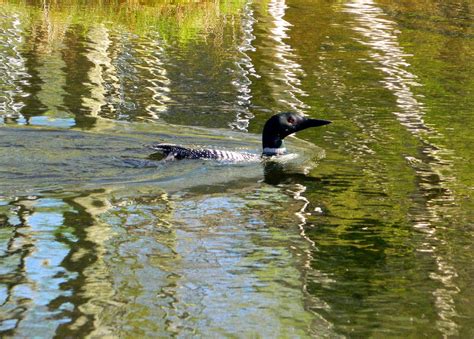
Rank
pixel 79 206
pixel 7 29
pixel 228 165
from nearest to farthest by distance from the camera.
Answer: pixel 79 206 → pixel 228 165 → pixel 7 29

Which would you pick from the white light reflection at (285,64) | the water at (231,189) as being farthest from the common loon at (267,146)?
the white light reflection at (285,64)

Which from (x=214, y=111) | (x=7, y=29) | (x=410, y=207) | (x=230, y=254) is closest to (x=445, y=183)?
(x=410, y=207)

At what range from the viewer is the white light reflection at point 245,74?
43.2ft

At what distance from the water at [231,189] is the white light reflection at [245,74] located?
0.05 metres

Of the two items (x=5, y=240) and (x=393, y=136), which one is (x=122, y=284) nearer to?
(x=5, y=240)

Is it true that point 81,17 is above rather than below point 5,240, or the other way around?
below

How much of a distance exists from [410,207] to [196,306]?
10.5 ft

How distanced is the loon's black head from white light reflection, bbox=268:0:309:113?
1.68 meters

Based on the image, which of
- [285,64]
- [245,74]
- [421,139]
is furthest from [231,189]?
[285,64]

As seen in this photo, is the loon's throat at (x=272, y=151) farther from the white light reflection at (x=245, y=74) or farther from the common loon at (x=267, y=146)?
the white light reflection at (x=245, y=74)

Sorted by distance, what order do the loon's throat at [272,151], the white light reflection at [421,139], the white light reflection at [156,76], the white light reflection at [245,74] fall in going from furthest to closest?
the white light reflection at [156,76]
the white light reflection at [245,74]
the loon's throat at [272,151]
the white light reflection at [421,139]

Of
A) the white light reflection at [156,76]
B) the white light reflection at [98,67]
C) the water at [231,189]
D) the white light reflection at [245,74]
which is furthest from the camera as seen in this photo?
the white light reflection at [98,67]

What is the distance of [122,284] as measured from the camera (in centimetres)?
686

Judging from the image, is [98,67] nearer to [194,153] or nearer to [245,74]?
[245,74]
